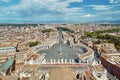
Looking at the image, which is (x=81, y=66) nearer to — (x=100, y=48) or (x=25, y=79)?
(x=25, y=79)

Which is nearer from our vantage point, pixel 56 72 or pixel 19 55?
pixel 56 72

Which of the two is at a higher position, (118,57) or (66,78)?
(66,78)

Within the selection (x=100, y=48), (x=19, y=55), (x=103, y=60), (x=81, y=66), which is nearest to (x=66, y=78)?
(x=81, y=66)

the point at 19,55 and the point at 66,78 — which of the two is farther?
the point at 19,55

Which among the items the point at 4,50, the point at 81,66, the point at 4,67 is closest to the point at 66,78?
the point at 81,66

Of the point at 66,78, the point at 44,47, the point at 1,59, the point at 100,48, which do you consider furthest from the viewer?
the point at 44,47

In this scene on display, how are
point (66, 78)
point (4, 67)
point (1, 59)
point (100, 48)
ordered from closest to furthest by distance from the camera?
point (66, 78), point (4, 67), point (1, 59), point (100, 48)

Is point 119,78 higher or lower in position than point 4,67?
lower

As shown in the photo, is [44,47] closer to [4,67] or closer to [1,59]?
[1,59]

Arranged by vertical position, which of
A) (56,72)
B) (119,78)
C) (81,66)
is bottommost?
(119,78)
